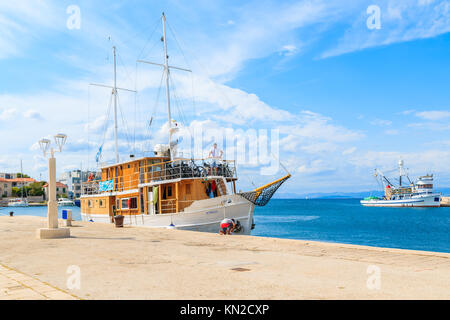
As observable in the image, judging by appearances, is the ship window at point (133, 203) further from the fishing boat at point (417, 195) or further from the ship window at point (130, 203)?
the fishing boat at point (417, 195)

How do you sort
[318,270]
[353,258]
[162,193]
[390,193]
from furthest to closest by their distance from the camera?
1. [390,193]
2. [162,193]
3. [353,258]
4. [318,270]

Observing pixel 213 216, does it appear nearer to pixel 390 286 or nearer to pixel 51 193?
pixel 51 193

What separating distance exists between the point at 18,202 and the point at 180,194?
12996 centimetres

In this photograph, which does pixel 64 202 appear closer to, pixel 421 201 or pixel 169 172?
pixel 421 201

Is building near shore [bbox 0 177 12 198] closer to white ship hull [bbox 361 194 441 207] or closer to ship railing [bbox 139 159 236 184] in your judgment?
white ship hull [bbox 361 194 441 207]

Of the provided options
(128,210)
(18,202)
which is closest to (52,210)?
(128,210)

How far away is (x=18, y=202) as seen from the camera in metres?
134

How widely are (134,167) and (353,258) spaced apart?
20.4m

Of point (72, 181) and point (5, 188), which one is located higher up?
point (72, 181)

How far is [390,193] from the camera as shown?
11862cm

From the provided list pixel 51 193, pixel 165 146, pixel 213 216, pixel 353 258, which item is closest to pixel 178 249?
pixel 353 258

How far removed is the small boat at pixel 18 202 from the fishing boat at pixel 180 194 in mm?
119538

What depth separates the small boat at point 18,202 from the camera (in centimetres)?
13038

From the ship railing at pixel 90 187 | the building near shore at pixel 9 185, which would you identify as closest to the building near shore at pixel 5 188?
the building near shore at pixel 9 185
